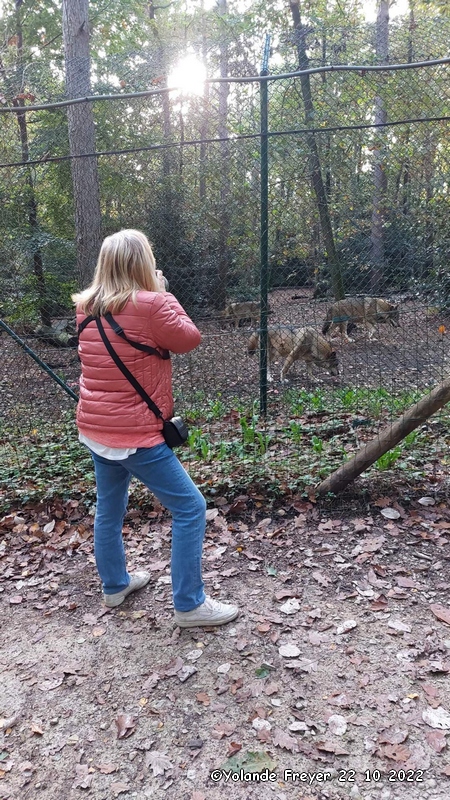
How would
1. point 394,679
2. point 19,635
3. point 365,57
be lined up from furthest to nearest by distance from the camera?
point 365,57, point 19,635, point 394,679

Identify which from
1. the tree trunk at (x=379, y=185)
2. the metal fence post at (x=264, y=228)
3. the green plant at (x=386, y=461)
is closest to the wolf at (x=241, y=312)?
the metal fence post at (x=264, y=228)

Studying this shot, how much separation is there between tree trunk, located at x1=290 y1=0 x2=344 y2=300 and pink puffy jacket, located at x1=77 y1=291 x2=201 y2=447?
2.80m

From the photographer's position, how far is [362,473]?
3.99m

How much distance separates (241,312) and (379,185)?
5.56 feet

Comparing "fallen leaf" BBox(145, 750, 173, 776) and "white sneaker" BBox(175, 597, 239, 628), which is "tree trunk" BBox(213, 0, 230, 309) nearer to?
"white sneaker" BBox(175, 597, 239, 628)

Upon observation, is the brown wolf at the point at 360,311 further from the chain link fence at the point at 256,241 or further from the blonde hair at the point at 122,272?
the blonde hair at the point at 122,272

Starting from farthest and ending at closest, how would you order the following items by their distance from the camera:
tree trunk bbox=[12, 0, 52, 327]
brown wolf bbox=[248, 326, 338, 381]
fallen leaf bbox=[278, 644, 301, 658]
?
1. brown wolf bbox=[248, 326, 338, 381]
2. tree trunk bbox=[12, 0, 52, 327]
3. fallen leaf bbox=[278, 644, 301, 658]

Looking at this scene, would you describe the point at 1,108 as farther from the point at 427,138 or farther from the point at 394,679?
the point at 394,679

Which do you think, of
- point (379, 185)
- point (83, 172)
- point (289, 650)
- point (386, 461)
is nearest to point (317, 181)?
point (379, 185)

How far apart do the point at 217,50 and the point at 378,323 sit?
9.39ft

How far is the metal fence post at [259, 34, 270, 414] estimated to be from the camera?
4.41 m

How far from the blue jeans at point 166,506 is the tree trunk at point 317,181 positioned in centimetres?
310

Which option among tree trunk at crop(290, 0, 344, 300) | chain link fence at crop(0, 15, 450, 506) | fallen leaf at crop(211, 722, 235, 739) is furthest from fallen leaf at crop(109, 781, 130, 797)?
tree trunk at crop(290, 0, 344, 300)

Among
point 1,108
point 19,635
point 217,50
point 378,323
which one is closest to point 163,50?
point 217,50
